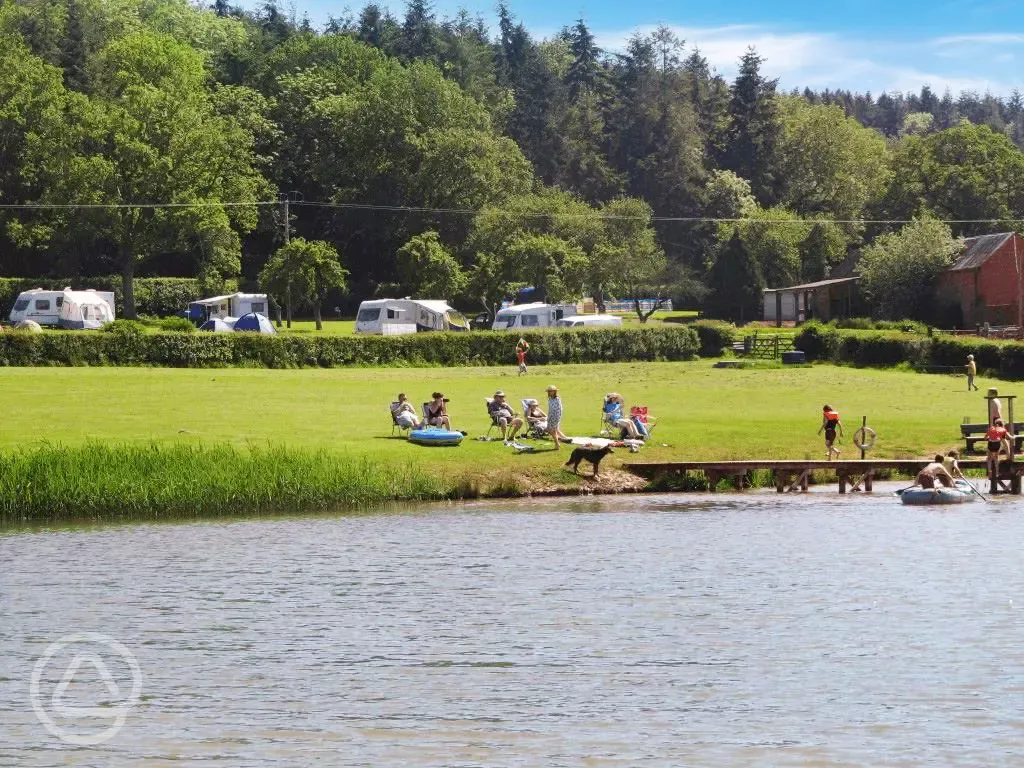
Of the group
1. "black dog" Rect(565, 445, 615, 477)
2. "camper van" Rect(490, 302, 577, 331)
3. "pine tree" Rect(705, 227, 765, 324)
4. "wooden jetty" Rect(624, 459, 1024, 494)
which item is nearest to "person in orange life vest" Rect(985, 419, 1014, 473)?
"wooden jetty" Rect(624, 459, 1024, 494)

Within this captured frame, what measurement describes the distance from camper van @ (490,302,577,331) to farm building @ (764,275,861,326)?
20.1 meters

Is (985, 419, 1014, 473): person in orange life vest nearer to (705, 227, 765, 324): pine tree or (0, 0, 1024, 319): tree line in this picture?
(0, 0, 1024, 319): tree line

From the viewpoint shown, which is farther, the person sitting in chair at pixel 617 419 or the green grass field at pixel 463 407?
the person sitting in chair at pixel 617 419

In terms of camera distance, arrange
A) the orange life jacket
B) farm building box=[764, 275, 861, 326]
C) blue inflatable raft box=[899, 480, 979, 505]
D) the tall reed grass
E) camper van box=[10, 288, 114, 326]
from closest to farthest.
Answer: the tall reed grass
blue inflatable raft box=[899, 480, 979, 505]
the orange life jacket
camper van box=[10, 288, 114, 326]
farm building box=[764, 275, 861, 326]

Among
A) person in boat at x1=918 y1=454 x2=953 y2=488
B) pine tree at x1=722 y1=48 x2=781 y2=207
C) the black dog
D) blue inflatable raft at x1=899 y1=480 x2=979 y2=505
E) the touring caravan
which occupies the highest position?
pine tree at x1=722 y1=48 x2=781 y2=207

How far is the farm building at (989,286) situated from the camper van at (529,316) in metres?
26.5

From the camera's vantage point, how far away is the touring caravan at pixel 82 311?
107062 millimetres

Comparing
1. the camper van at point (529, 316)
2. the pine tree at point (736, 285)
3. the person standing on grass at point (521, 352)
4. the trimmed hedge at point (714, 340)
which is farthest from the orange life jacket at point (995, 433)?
Result: the pine tree at point (736, 285)

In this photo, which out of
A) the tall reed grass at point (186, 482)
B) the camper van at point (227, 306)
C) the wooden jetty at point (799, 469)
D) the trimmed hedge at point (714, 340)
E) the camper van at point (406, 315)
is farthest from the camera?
the camper van at point (227, 306)

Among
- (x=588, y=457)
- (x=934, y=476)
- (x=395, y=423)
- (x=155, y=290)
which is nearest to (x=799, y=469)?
(x=934, y=476)

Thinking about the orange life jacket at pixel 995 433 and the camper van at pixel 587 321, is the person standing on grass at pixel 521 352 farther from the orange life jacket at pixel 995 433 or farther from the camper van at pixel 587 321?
the orange life jacket at pixel 995 433

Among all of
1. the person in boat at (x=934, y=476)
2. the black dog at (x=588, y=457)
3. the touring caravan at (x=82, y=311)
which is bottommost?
the person in boat at (x=934, y=476)

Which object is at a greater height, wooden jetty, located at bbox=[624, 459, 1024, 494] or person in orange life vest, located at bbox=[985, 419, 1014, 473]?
person in orange life vest, located at bbox=[985, 419, 1014, 473]

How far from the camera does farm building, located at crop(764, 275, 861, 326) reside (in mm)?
120125
